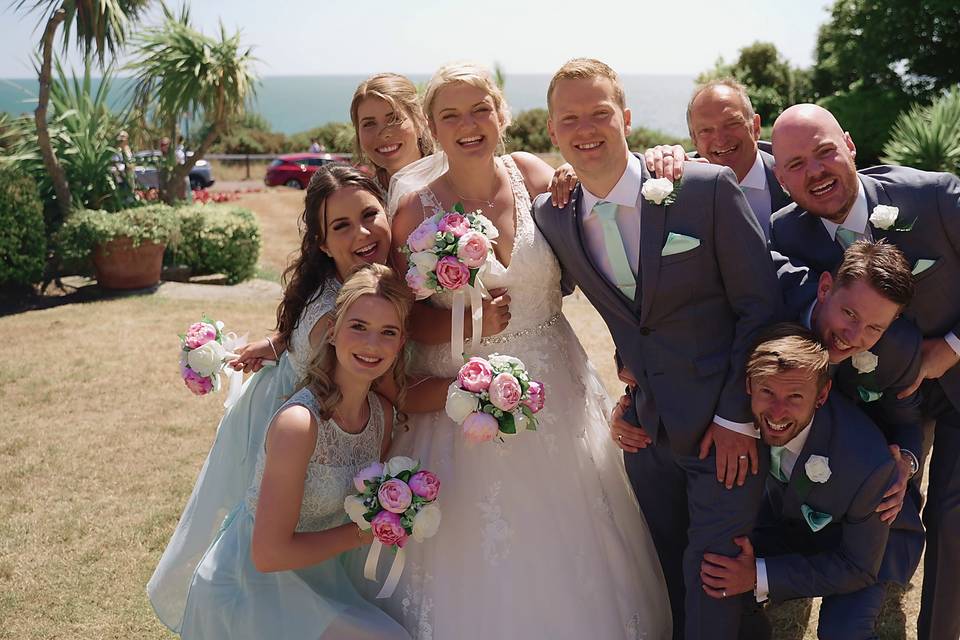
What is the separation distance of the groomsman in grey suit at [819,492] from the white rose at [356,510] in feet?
4.13

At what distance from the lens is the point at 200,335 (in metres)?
3.84

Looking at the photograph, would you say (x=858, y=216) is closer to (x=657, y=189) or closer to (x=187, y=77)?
(x=657, y=189)

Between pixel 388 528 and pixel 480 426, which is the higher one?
pixel 480 426

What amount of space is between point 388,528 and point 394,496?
112mm

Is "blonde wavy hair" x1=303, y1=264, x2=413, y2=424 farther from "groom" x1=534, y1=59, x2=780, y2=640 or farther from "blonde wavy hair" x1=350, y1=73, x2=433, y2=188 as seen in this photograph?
"blonde wavy hair" x1=350, y1=73, x2=433, y2=188

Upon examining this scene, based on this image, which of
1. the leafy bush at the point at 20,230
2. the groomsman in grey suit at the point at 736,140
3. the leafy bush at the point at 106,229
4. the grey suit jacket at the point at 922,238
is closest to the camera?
the grey suit jacket at the point at 922,238

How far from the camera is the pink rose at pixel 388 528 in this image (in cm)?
287

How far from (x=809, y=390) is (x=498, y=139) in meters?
1.58

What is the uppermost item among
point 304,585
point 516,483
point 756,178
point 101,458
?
point 756,178

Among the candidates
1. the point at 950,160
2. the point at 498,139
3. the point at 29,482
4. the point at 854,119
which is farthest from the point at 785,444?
the point at 854,119

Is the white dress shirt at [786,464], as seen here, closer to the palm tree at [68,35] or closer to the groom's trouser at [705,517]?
the groom's trouser at [705,517]

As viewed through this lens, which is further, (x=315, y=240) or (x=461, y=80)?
(x=315, y=240)

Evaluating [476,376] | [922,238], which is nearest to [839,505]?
[922,238]

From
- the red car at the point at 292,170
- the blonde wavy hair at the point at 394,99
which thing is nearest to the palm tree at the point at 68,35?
the blonde wavy hair at the point at 394,99
